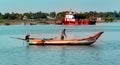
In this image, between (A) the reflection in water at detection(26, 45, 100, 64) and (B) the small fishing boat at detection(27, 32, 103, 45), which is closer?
(A) the reflection in water at detection(26, 45, 100, 64)

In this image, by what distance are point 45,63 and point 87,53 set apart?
838 cm

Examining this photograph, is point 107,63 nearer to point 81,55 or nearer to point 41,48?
point 81,55

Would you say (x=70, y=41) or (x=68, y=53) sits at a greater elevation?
(x=70, y=41)

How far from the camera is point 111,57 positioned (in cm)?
3644

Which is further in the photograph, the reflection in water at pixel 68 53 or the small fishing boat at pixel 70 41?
the small fishing boat at pixel 70 41

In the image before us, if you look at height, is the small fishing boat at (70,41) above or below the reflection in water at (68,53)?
above

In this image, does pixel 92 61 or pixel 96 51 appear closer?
pixel 92 61

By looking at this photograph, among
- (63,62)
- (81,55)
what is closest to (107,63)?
(63,62)

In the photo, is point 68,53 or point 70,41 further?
point 70,41

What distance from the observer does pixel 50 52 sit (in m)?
42.2

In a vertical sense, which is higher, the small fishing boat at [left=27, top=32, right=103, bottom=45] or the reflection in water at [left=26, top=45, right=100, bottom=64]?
the small fishing boat at [left=27, top=32, right=103, bottom=45]

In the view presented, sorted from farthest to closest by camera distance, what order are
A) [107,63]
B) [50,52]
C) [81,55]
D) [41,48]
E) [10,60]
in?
[41,48]
[50,52]
[81,55]
[10,60]
[107,63]

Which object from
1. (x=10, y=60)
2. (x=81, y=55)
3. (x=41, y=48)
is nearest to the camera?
(x=10, y=60)

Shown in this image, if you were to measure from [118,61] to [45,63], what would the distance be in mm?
5475
